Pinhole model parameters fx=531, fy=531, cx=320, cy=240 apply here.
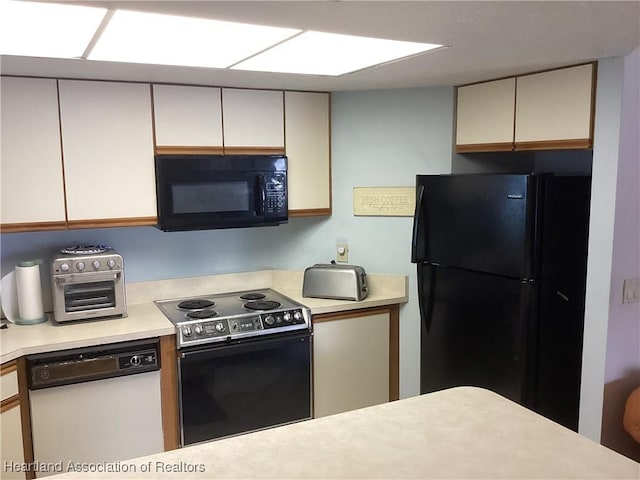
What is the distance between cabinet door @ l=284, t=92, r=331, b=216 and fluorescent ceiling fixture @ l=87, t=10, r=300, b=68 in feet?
2.98

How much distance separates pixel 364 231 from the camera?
10.6 feet

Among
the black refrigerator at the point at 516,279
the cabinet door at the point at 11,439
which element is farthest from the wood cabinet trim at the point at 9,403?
the black refrigerator at the point at 516,279

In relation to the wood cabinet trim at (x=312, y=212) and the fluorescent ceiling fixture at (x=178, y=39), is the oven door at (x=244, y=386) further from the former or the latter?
the fluorescent ceiling fixture at (x=178, y=39)

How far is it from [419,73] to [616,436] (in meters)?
1.92

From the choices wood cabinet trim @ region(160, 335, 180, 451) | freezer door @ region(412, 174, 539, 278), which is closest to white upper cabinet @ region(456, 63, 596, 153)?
freezer door @ region(412, 174, 539, 278)

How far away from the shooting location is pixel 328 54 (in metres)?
2.07

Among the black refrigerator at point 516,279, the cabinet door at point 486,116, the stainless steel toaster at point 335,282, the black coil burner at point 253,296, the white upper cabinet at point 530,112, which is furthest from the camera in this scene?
the black coil burner at point 253,296

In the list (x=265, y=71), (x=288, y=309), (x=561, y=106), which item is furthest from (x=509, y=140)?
(x=288, y=309)

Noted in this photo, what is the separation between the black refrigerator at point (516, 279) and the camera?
7.96 ft

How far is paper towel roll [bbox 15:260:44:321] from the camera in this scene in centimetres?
257

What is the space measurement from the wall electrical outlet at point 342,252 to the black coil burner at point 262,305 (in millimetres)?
531

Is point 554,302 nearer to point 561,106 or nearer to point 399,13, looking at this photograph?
point 561,106

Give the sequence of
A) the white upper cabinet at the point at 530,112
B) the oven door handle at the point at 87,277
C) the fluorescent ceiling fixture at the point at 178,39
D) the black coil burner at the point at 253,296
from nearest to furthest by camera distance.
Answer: the fluorescent ceiling fixture at the point at 178,39
the white upper cabinet at the point at 530,112
the oven door handle at the point at 87,277
the black coil burner at the point at 253,296

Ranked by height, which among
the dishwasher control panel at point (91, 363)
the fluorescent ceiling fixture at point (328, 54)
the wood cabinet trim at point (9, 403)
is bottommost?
the wood cabinet trim at point (9, 403)
